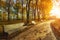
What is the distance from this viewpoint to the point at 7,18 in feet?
7.22

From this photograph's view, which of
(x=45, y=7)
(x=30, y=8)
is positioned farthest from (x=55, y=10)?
(x=30, y=8)

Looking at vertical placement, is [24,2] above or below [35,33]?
above

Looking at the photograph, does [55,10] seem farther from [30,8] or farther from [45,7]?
[30,8]

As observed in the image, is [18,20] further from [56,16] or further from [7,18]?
[56,16]

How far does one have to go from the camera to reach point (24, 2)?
2.30m

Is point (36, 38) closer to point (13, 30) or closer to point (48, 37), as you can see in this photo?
point (48, 37)

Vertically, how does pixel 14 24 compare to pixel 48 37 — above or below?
above

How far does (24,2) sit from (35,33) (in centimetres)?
49

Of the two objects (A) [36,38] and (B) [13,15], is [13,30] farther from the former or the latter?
(A) [36,38]

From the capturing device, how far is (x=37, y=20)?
2.29 metres

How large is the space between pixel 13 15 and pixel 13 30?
219 millimetres

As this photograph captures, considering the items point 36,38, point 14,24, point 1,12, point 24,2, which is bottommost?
point 36,38

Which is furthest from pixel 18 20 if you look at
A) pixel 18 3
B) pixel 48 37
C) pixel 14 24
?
pixel 48 37

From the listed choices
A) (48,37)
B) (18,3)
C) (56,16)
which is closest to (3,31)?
(18,3)
